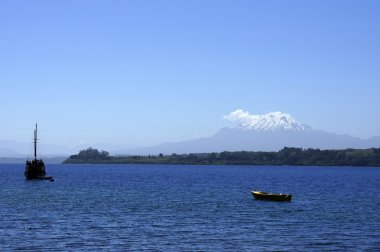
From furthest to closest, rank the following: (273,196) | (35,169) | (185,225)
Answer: (35,169) < (273,196) < (185,225)

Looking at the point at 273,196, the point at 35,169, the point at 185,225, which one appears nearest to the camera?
the point at 185,225

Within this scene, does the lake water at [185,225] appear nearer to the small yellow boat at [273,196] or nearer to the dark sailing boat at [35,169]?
the small yellow boat at [273,196]

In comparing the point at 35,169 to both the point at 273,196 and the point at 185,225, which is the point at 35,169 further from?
the point at 185,225

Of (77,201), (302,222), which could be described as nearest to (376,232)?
(302,222)

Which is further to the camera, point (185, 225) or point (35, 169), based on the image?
point (35, 169)

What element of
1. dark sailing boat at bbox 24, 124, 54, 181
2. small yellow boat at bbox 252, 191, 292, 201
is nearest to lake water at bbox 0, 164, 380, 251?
small yellow boat at bbox 252, 191, 292, 201

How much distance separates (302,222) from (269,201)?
112ft

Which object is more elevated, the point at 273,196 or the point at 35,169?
the point at 35,169

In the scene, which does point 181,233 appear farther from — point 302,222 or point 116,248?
point 302,222

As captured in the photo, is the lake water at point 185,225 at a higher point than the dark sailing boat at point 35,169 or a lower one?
lower

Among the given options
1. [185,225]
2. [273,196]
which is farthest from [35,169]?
[185,225]

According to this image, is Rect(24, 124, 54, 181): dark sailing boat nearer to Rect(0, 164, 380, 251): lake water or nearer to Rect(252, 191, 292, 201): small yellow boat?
Rect(0, 164, 380, 251): lake water

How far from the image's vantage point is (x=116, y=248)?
50.7m

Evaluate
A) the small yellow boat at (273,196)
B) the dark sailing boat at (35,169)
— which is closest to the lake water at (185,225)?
the small yellow boat at (273,196)
